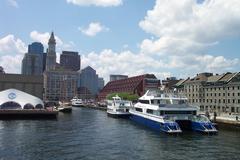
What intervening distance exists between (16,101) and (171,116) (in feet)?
220

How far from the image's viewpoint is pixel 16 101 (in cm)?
11175

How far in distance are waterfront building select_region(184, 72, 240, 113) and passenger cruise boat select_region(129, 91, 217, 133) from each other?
40.6m

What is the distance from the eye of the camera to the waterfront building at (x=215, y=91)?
110062 mm

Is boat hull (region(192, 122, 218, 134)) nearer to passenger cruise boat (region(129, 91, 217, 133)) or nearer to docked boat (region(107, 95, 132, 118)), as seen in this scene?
passenger cruise boat (region(129, 91, 217, 133))

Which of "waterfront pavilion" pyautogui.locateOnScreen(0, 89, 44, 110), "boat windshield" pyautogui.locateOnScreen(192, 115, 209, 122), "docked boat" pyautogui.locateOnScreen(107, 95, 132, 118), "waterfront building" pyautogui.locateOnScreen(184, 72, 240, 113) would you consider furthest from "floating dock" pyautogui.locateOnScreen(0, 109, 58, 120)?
"waterfront building" pyautogui.locateOnScreen(184, 72, 240, 113)

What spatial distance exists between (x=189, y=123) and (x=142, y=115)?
54.7 feet

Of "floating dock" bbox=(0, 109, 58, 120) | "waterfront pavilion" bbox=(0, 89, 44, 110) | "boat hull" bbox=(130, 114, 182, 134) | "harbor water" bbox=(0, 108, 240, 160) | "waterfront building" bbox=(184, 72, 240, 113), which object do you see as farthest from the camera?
"waterfront pavilion" bbox=(0, 89, 44, 110)

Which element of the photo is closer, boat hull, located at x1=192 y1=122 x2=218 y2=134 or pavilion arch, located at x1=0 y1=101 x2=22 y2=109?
boat hull, located at x1=192 y1=122 x2=218 y2=134

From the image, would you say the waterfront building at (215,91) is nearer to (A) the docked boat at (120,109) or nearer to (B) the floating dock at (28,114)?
(A) the docked boat at (120,109)

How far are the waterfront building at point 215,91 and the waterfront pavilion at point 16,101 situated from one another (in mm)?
62445

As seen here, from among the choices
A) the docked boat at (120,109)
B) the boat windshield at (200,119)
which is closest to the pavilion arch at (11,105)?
the docked boat at (120,109)

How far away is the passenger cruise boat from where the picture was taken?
62109 millimetres

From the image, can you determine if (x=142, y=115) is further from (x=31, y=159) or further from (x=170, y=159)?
(x=31, y=159)

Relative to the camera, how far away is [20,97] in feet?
375
